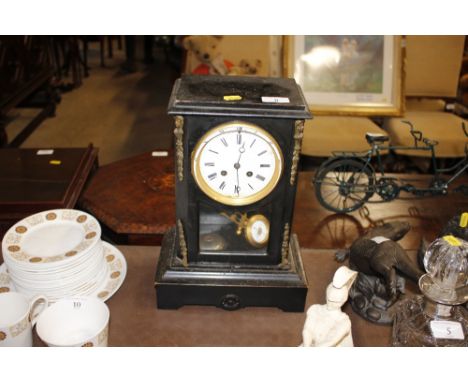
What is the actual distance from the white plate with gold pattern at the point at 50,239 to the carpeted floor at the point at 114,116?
2790mm

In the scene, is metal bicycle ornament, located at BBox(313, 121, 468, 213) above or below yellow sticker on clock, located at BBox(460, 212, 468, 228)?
below

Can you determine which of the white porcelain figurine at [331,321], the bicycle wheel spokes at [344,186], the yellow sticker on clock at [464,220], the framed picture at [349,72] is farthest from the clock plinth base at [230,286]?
the framed picture at [349,72]

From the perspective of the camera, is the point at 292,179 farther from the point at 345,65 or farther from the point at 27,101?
the point at 27,101

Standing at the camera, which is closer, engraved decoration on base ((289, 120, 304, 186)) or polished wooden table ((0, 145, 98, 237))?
engraved decoration on base ((289, 120, 304, 186))

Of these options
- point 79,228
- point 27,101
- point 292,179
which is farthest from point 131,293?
point 27,101

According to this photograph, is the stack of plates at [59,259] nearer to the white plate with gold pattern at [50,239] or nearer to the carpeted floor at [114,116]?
the white plate with gold pattern at [50,239]

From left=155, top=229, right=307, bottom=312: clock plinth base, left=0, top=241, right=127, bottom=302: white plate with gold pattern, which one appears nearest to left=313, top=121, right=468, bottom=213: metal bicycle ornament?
left=155, top=229, right=307, bottom=312: clock plinth base

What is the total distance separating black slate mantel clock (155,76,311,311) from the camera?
1228 mm

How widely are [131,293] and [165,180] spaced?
3.02 ft

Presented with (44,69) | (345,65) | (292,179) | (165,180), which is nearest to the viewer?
(292,179)

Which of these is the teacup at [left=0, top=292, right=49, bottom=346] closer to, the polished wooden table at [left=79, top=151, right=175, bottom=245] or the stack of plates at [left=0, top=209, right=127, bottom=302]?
the stack of plates at [left=0, top=209, right=127, bottom=302]

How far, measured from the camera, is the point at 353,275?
1102 mm

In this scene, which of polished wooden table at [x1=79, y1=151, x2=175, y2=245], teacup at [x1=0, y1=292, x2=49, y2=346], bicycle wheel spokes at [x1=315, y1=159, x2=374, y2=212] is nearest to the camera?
teacup at [x1=0, y1=292, x2=49, y2=346]

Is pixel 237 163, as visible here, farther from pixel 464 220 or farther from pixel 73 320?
pixel 464 220
